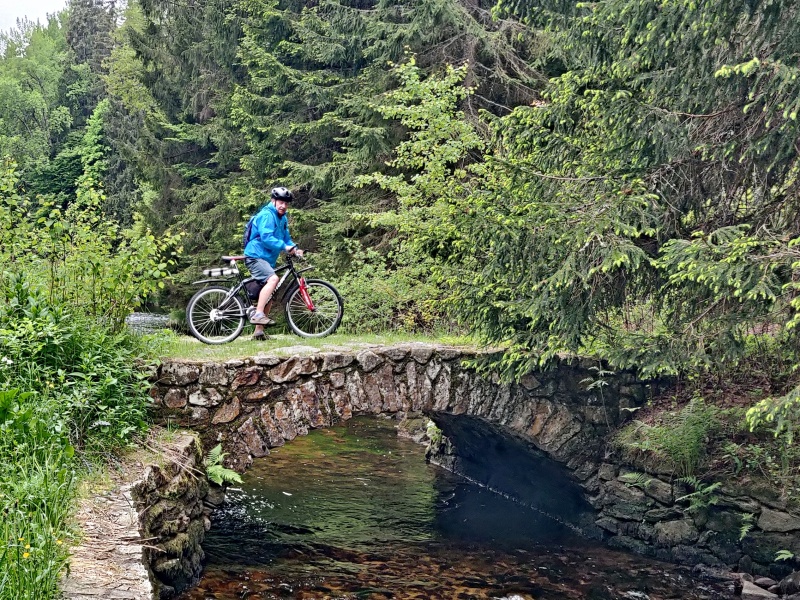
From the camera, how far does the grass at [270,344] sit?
7660 mm

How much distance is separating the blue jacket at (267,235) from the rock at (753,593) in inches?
234

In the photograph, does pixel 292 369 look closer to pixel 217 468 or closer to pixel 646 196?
pixel 217 468

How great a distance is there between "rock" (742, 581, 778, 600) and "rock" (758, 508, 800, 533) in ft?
1.99

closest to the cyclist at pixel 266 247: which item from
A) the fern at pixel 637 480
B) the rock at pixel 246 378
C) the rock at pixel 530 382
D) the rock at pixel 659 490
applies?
the rock at pixel 246 378

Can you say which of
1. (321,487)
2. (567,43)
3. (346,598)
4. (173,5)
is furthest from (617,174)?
(173,5)

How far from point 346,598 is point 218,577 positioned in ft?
4.47

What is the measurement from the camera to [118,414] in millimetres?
6328

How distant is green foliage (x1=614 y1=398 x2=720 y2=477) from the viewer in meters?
8.16

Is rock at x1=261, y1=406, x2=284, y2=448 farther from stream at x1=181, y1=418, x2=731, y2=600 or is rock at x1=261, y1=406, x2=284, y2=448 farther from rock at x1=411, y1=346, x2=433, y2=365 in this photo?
rock at x1=411, y1=346, x2=433, y2=365

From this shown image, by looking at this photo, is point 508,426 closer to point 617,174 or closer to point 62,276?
point 617,174

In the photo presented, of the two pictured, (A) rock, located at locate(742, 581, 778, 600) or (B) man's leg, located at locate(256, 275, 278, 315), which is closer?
(A) rock, located at locate(742, 581, 778, 600)

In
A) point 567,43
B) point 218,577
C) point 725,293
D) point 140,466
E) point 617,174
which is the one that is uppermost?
point 567,43

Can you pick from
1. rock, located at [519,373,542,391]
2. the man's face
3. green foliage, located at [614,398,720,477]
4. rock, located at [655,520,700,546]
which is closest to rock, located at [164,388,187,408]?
the man's face

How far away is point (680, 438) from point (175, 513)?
5.50 m
